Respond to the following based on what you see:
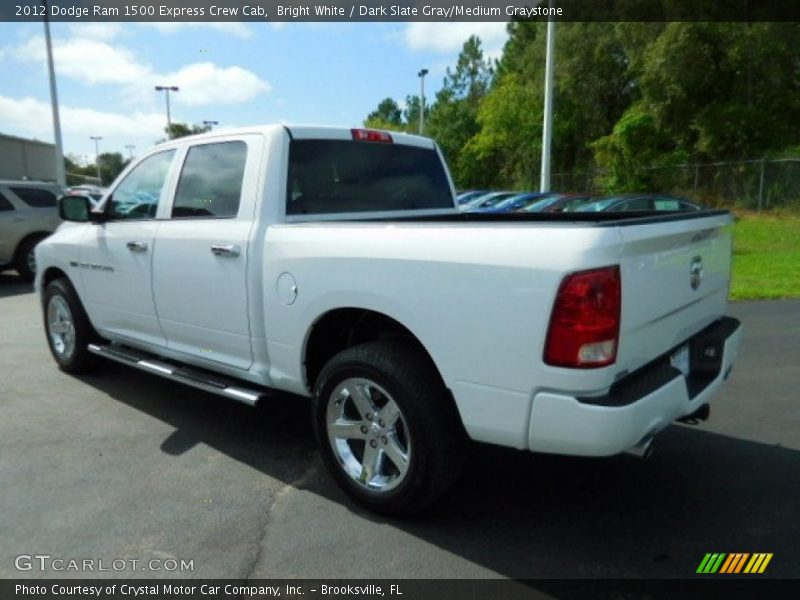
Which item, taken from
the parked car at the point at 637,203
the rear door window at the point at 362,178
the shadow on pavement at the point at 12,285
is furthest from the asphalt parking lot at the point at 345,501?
the parked car at the point at 637,203

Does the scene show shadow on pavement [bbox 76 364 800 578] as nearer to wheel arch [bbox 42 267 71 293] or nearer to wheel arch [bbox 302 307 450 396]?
wheel arch [bbox 302 307 450 396]

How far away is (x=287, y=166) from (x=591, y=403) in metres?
2.19

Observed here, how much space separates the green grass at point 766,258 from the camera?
30.4ft

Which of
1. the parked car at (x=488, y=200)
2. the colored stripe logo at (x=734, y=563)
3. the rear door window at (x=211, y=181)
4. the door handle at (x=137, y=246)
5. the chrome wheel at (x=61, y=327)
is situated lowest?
the colored stripe logo at (x=734, y=563)

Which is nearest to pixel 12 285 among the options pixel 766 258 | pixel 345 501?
pixel 345 501

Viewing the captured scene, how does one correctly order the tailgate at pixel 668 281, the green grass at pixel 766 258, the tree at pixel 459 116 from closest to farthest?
the tailgate at pixel 668 281
the green grass at pixel 766 258
the tree at pixel 459 116

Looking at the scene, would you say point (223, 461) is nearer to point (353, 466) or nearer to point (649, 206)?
point (353, 466)

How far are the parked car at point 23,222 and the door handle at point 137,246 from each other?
8495 millimetres

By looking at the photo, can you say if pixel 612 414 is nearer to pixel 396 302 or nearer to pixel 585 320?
pixel 585 320

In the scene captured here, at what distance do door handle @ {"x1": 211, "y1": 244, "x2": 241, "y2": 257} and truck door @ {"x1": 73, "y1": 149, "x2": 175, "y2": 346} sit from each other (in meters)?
0.77

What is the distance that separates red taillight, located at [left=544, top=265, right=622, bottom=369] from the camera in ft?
7.81

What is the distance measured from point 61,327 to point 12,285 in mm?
7429

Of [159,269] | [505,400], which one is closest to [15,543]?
[159,269]

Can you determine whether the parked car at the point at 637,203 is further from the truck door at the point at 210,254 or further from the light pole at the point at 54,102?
the light pole at the point at 54,102
